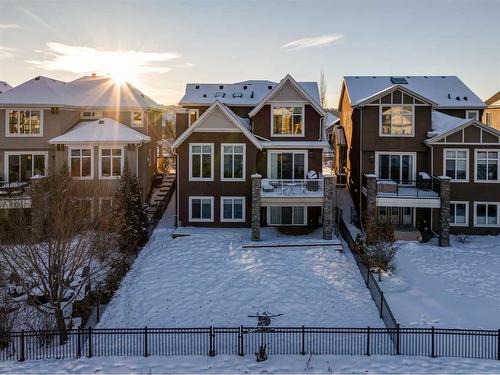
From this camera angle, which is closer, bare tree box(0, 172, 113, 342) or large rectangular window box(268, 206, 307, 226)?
bare tree box(0, 172, 113, 342)

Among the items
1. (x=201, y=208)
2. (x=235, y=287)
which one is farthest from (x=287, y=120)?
(x=235, y=287)

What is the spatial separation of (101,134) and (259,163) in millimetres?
10115

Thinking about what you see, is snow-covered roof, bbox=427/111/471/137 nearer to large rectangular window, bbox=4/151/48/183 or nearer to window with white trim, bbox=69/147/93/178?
window with white trim, bbox=69/147/93/178

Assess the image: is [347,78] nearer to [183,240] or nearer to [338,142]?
[338,142]

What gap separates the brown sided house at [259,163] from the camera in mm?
26609

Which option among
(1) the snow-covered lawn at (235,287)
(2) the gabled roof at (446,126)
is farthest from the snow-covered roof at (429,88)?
(1) the snow-covered lawn at (235,287)

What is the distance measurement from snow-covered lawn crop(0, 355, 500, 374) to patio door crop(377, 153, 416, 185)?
1625 cm

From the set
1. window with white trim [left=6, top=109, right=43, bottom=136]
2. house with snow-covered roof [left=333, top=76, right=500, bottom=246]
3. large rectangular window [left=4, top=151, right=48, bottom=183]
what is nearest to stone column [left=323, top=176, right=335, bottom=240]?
house with snow-covered roof [left=333, top=76, right=500, bottom=246]

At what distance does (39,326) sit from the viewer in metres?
17.1

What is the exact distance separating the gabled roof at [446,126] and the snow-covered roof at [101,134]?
17.8 metres

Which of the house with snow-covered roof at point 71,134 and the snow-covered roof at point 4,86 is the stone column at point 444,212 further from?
the snow-covered roof at point 4,86

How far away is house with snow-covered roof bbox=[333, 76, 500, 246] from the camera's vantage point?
84.8 feet

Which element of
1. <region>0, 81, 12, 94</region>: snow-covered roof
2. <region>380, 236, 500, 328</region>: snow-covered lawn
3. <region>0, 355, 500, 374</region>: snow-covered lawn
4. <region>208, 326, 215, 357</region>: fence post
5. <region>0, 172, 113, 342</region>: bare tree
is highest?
<region>0, 81, 12, 94</region>: snow-covered roof

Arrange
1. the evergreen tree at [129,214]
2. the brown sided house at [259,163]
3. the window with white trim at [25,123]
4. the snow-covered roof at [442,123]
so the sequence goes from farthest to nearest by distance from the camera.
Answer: the window with white trim at [25,123] → the snow-covered roof at [442,123] → the brown sided house at [259,163] → the evergreen tree at [129,214]
